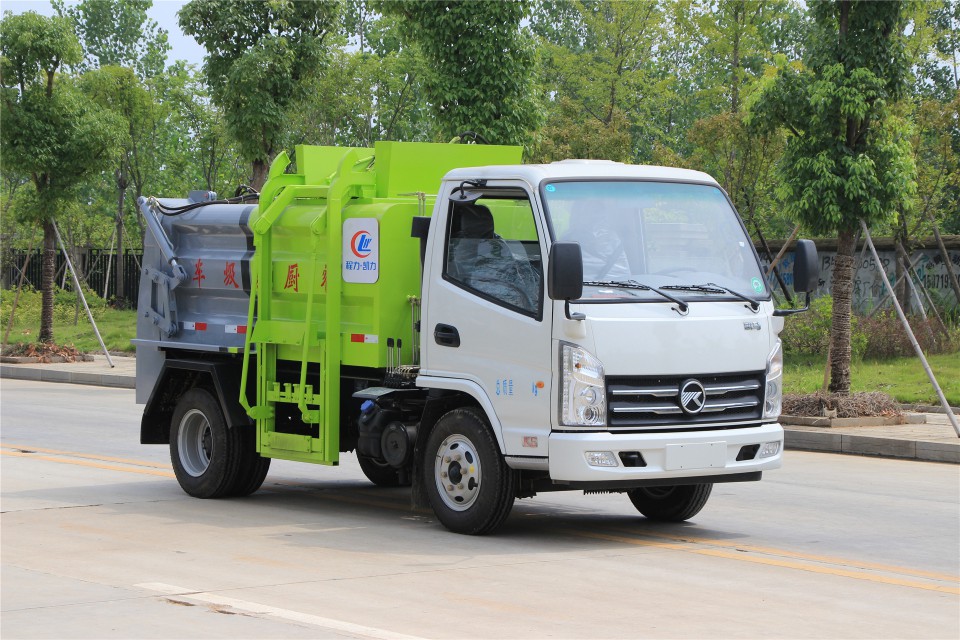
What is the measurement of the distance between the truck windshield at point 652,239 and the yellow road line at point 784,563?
5.42 ft

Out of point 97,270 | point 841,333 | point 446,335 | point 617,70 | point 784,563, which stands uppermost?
point 617,70

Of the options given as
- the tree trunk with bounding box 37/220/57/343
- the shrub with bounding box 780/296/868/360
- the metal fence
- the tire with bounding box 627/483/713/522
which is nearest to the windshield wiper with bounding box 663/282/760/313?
the tire with bounding box 627/483/713/522

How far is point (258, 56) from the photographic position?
2339 cm

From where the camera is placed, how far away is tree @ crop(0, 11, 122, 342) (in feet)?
88.6

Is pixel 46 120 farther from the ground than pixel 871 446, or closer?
farther from the ground

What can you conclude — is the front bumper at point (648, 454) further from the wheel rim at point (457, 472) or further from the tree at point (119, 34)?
the tree at point (119, 34)

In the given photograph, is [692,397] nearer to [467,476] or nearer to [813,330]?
[467,476]

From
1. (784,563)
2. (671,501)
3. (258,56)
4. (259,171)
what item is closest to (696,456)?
(784,563)

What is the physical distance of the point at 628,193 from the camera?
30.0 ft

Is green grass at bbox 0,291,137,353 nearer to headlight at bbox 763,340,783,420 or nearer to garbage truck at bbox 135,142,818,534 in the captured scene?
garbage truck at bbox 135,142,818,534

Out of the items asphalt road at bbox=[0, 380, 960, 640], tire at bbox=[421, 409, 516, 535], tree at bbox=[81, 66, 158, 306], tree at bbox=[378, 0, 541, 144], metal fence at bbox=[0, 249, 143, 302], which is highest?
tree at bbox=[81, 66, 158, 306]

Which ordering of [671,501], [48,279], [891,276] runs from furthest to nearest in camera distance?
[48,279], [891,276], [671,501]

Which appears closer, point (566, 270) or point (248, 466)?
point (566, 270)

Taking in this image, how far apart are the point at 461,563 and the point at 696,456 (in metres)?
1.66
